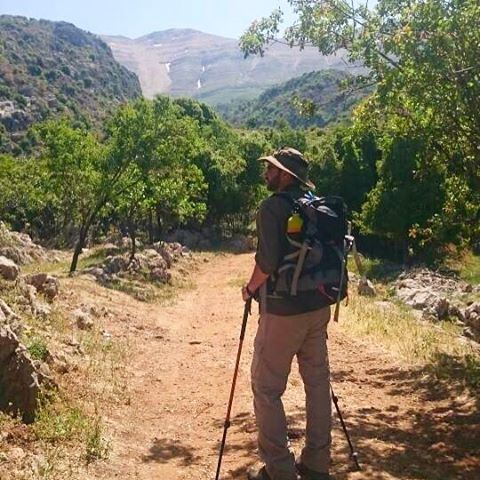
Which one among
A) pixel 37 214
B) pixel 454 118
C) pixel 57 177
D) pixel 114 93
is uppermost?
pixel 114 93

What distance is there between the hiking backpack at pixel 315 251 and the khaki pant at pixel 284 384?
0.91ft

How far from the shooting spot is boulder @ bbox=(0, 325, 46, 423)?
21.7 feet

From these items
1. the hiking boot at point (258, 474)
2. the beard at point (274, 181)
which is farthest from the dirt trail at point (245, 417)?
the beard at point (274, 181)

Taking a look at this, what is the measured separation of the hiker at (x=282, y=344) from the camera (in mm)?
5062

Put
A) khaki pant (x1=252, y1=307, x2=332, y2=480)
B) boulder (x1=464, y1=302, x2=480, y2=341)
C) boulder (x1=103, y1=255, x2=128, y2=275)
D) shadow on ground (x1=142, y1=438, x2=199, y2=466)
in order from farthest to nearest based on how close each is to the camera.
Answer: boulder (x1=103, y1=255, x2=128, y2=275) → boulder (x1=464, y1=302, x2=480, y2=341) → shadow on ground (x1=142, y1=438, x2=199, y2=466) → khaki pant (x1=252, y1=307, x2=332, y2=480)

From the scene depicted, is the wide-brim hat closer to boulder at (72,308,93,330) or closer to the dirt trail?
the dirt trail

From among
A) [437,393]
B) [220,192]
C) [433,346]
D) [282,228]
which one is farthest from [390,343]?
[220,192]

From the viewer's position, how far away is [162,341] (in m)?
13.7

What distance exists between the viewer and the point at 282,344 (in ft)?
17.0

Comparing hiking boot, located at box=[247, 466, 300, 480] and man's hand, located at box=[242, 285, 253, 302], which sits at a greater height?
man's hand, located at box=[242, 285, 253, 302]

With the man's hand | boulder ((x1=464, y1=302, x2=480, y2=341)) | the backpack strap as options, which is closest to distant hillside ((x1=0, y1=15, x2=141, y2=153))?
boulder ((x1=464, y1=302, x2=480, y2=341))

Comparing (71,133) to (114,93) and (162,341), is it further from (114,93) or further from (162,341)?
(114,93)

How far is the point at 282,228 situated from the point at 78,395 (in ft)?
14.8

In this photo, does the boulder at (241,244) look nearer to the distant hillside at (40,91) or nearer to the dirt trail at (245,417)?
the dirt trail at (245,417)
